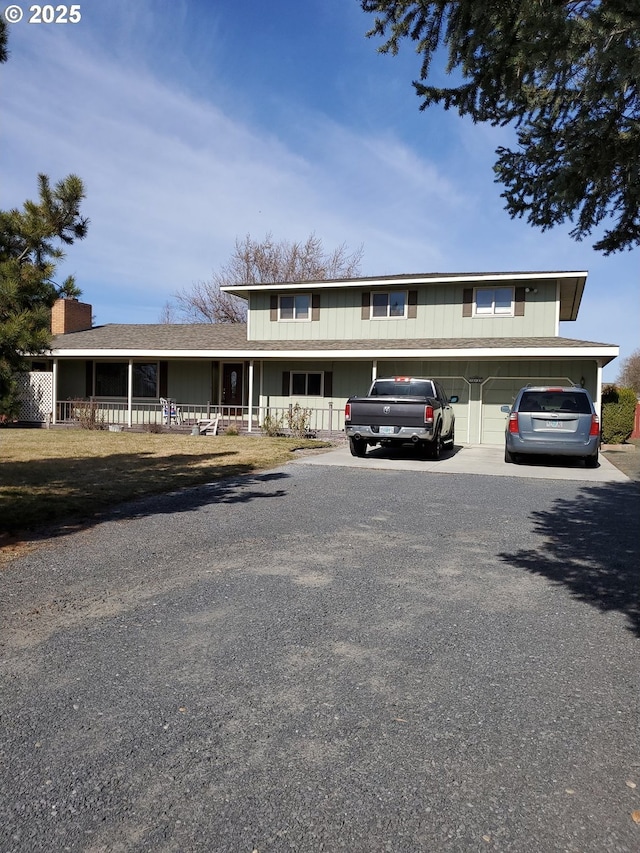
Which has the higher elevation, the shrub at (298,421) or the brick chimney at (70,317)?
the brick chimney at (70,317)

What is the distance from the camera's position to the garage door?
20125mm

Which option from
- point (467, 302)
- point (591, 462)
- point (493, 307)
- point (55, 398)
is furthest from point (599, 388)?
point (55, 398)

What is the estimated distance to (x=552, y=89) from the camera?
5363 mm

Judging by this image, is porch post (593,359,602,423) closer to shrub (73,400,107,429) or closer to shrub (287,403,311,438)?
shrub (287,403,311,438)

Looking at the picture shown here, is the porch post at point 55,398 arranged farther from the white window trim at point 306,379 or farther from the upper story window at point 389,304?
the upper story window at point 389,304

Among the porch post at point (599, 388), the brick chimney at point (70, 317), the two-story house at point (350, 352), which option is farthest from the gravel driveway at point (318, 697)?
the brick chimney at point (70, 317)

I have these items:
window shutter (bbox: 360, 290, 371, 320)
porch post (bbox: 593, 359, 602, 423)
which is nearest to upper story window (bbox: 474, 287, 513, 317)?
porch post (bbox: 593, 359, 602, 423)

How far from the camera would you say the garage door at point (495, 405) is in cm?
2012

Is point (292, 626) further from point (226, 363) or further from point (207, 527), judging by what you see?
point (226, 363)

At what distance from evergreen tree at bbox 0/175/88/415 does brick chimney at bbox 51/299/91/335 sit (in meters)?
21.6

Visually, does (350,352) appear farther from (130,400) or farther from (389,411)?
(130,400)

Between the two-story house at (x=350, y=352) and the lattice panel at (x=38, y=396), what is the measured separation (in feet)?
1.70

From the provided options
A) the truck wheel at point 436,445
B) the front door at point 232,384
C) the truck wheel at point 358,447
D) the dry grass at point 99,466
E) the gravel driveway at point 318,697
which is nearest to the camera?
the gravel driveway at point 318,697

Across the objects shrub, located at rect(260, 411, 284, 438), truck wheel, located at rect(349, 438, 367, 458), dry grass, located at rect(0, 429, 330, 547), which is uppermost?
shrub, located at rect(260, 411, 284, 438)
